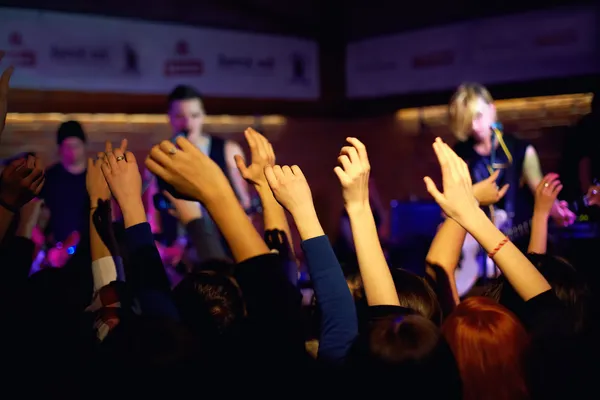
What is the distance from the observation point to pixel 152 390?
130 cm

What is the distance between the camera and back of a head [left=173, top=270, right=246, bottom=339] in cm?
168

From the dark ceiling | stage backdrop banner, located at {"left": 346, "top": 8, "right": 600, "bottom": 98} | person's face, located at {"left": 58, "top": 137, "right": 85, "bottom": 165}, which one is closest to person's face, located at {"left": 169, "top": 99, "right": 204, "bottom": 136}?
person's face, located at {"left": 58, "top": 137, "right": 85, "bottom": 165}

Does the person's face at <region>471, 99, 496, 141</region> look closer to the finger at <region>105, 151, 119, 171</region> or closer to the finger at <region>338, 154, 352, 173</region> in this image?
the finger at <region>338, 154, 352, 173</region>

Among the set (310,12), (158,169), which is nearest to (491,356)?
(158,169)

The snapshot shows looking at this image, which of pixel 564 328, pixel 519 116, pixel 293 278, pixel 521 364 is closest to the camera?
pixel 521 364

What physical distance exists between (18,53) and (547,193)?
187 inches

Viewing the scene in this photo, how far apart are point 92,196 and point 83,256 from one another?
30 cm

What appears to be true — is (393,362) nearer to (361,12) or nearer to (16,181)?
(16,181)

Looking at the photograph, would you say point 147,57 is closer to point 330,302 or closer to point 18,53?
point 18,53

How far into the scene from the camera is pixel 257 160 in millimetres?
1976

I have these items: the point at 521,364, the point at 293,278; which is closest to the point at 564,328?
the point at 521,364

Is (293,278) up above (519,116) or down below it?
below

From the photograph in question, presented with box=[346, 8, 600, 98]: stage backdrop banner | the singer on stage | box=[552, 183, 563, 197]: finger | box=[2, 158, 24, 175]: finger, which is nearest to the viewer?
box=[2, 158, 24, 175]: finger

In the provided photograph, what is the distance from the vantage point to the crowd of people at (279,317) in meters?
1.35
